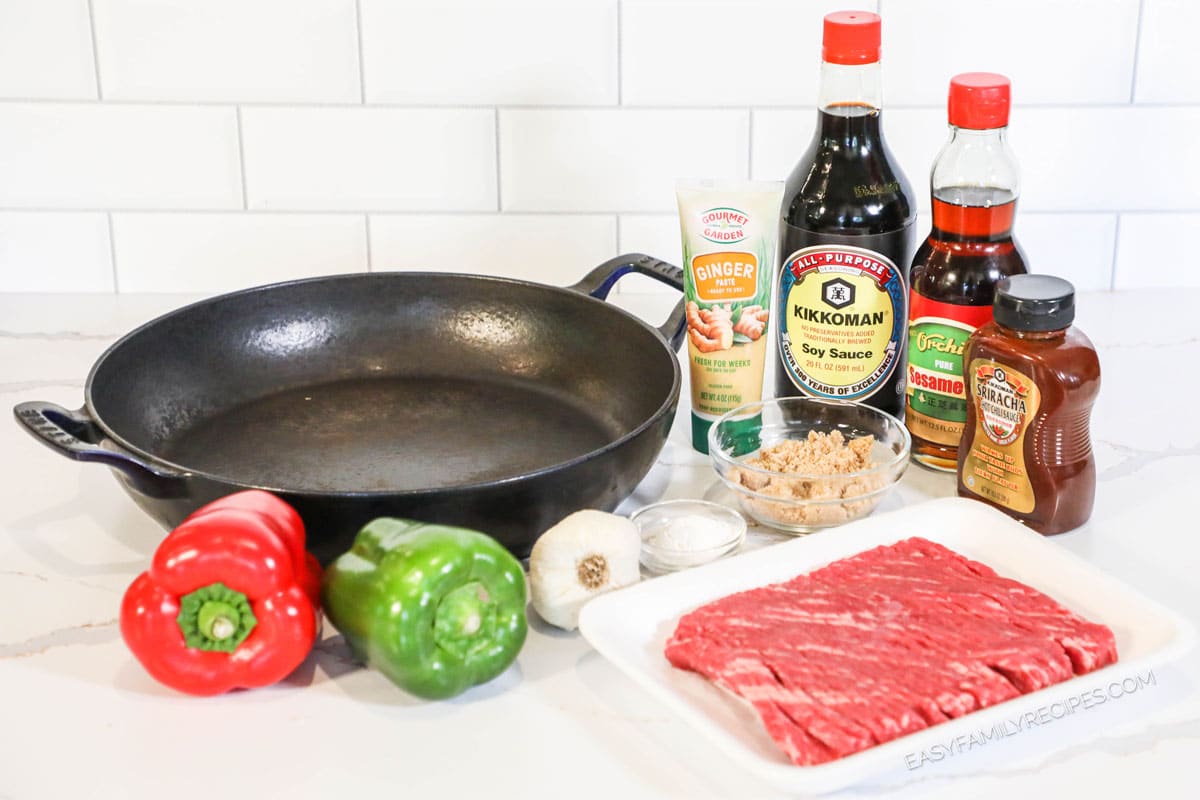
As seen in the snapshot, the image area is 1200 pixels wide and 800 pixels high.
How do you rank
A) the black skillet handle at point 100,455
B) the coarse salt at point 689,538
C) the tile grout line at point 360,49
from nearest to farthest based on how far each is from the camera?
the black skillet handle at point 100,455, the coarse salt at point 689,538, the tile grout line at point 360,49

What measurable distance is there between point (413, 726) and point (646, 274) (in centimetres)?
54

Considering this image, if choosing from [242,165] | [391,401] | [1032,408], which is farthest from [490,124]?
[1032,408]

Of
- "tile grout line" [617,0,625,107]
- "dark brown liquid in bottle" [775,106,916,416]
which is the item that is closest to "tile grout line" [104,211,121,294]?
"tile grout line" [617,0,625,107]

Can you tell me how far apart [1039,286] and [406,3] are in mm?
753

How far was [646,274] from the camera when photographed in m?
1.27

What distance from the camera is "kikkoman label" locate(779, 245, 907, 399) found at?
45.6 inches

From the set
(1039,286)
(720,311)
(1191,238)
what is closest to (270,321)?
(720,311)

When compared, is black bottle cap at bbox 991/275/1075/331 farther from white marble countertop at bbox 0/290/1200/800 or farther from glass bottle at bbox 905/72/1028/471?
white marble countertop at bbox 0/290/1200/800

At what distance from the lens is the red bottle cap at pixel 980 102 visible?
1065 millimetres

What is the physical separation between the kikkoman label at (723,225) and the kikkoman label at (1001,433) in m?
0.22

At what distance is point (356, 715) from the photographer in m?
0.89

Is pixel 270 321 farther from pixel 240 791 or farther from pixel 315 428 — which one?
pixel 240 791

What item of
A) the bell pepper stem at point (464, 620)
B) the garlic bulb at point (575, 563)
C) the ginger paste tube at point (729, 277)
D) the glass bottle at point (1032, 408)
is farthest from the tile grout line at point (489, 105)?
the bell pepper stem at point (464, 620)

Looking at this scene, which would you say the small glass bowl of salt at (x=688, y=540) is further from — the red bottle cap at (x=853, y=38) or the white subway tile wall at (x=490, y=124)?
the white subway tile wall at (x=490, y=124)
